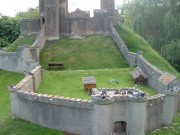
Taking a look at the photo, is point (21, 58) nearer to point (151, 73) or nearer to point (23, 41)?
point (23, 41)

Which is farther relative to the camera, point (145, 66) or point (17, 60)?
point (17, 60)

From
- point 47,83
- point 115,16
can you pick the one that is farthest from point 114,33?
point 47,83

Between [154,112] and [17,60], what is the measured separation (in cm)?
2050

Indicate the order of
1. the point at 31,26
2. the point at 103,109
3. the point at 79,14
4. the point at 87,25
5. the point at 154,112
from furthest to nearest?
1. the point at 31,26
2. the point at 79,14
3. the point at 87,25
4. the point at 154,112
5. the point at 103,109

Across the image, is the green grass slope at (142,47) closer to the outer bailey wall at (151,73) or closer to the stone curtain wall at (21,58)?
the outer bailey wall at (151,73)

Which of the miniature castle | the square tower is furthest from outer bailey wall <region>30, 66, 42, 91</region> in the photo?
the square tower

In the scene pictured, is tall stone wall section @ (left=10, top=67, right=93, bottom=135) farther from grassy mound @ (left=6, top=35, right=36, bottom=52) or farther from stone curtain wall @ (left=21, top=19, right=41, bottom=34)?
stone curtain wall @ (left=21, top=19, right=41, bottom=34)

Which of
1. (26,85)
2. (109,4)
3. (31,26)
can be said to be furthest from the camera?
(109,4)

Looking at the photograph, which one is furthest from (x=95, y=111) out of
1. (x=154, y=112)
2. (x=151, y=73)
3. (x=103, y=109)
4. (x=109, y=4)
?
(x=109, y=4)

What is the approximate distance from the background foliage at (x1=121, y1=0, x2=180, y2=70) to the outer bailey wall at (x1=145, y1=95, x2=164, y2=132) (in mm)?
17366

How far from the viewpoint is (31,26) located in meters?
45.8

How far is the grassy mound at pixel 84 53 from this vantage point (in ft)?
128

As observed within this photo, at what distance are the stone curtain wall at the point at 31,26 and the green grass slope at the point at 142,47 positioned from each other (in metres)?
10.5

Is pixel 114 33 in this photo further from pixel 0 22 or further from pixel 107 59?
pixel 0 22
